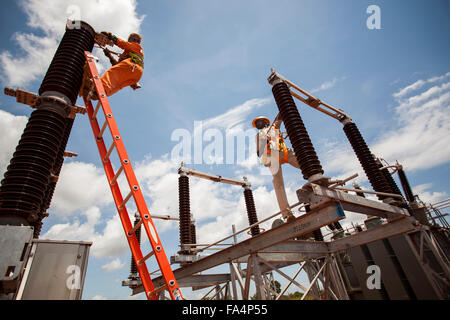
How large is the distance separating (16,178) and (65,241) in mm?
1392

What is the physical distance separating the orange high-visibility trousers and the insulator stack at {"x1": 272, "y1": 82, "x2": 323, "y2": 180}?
4.62 m

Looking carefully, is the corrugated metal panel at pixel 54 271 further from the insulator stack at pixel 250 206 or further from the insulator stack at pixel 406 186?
the insulator stack at pixel 406 186

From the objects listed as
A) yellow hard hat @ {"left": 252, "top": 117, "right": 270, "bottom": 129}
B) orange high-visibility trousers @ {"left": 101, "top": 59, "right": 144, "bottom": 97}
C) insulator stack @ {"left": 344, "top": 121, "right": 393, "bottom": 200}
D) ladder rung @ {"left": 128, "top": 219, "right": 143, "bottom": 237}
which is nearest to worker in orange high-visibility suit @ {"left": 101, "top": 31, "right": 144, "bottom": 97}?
orange high-visibility trousers @ {"left": 101, "top": 59, "right": 144, "bottom": 97}

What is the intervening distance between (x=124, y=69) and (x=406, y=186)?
21.5m

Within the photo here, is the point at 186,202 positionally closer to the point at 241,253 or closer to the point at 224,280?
the point at 224,280

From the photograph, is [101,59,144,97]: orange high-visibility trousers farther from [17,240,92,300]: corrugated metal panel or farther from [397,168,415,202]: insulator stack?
[397,168,415,202]: insulator stack

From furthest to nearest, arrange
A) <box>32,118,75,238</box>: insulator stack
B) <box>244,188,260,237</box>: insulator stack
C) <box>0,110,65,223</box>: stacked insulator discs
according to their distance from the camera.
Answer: <box>244,188,260,237</box>: insulator stack → <box>32,118,75,238</box>: insulator stack → <box>0,110,65,223</box>: stacked insulator discs

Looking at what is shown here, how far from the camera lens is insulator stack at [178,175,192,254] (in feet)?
42.1

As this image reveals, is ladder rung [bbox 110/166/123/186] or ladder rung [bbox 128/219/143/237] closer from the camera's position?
ladder rung [bbox 128/219/143/237]

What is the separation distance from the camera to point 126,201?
5.60 metres

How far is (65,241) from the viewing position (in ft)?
12.2

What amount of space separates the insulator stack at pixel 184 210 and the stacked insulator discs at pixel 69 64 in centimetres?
921

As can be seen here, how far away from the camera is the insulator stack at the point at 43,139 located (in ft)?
12.6
